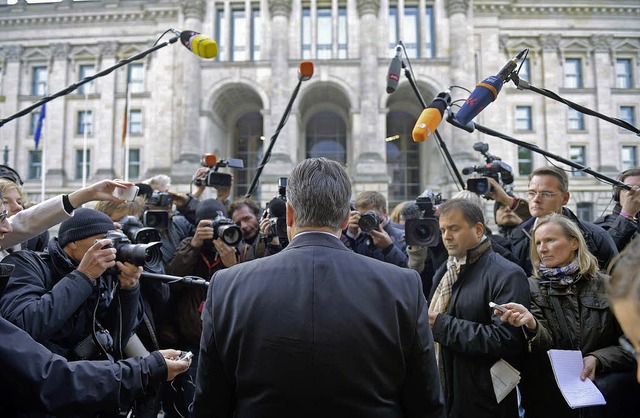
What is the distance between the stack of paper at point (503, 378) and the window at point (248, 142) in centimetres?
3135

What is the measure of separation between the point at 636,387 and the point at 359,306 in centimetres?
250

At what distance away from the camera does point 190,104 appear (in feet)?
93.8

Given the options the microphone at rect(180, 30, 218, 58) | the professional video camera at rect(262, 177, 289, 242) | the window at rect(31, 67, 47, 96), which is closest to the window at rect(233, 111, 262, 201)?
the window at rect(31, 67, 47, 96)

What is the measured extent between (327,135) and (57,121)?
19108 mm

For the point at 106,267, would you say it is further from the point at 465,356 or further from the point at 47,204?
the point at 465,356

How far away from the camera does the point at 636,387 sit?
3.16 meters

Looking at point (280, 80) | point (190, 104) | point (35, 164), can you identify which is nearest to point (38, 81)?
point (35, 164)

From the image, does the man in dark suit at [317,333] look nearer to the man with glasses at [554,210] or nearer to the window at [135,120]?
the man with glasses at [554,210]

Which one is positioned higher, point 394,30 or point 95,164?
point 394,30

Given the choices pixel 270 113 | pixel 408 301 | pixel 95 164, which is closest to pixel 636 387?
pixel 408 301

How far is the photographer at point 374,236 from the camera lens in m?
4.56

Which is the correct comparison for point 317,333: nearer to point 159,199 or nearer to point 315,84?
point 159,199

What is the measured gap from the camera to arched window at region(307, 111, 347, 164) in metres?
33.9

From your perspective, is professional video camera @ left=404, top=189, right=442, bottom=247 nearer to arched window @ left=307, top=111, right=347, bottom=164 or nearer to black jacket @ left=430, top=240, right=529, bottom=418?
black jacket @ left=430, top=240, right=529, bottom=418
